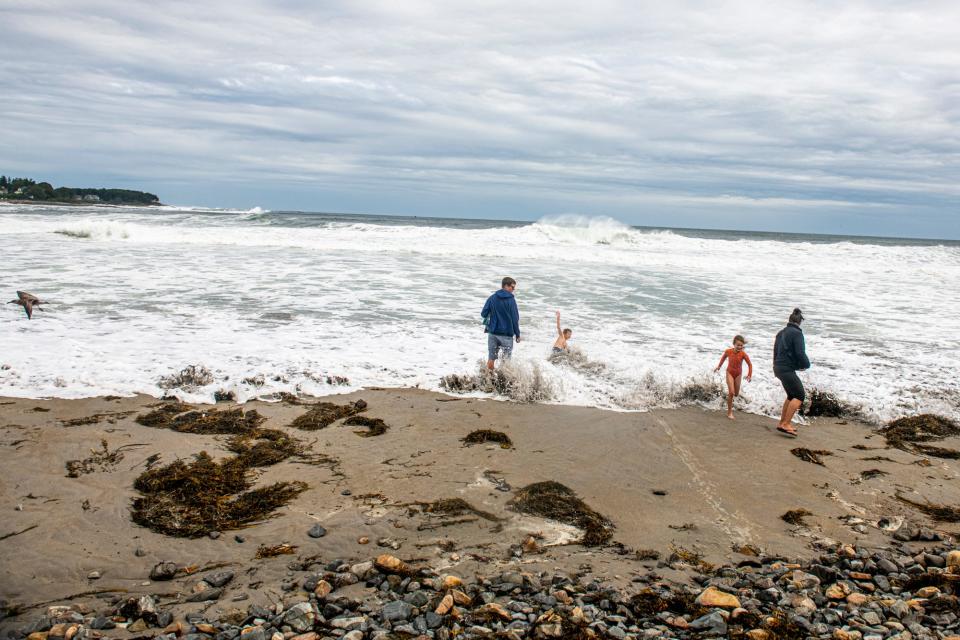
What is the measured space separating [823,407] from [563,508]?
18.1ft

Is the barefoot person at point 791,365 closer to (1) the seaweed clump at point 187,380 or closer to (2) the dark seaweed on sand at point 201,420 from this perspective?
(2) the dark seaweed on sand at point 201,420

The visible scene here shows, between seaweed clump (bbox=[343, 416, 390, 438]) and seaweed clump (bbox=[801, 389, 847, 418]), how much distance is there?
6.05m

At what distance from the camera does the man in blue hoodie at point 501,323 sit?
32.4ft

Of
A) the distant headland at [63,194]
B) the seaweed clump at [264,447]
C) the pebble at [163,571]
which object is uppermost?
the distant headland at [63,194]

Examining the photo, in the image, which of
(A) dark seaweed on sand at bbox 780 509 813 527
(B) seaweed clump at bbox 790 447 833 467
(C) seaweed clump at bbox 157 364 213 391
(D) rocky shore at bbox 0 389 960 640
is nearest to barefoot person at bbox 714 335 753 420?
(D) rocky shore at bbox 0 389 960 640

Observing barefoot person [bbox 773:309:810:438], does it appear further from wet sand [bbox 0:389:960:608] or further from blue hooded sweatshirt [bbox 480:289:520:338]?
blue hooded sweatshirt [bbox 480:289:520:338]

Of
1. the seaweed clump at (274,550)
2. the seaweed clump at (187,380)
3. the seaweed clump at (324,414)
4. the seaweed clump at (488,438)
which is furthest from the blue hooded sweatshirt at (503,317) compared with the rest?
the seaweed clump at (274,550)

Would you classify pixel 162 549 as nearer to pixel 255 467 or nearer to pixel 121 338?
pixel 255 467

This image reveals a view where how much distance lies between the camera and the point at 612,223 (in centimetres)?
4509

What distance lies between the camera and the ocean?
30.3ft

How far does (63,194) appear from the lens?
79.0 metres

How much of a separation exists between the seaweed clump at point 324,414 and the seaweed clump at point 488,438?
1.66 metres

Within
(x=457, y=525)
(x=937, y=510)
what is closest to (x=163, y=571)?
(x=457, y=525)

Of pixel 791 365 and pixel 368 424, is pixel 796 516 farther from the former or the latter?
pixel 368 424
